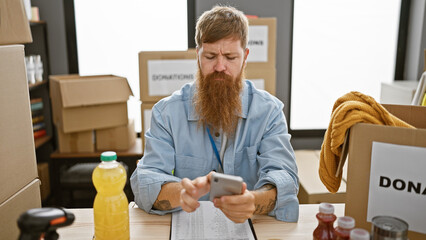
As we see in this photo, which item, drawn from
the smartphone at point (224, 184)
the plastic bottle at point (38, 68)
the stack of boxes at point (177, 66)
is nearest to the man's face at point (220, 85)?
the smartphone at point (224, 184)

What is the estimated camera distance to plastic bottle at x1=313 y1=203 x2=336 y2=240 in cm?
87

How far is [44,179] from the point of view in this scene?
2928 millimetres

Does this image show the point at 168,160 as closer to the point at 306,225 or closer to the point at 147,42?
the point at 306,225

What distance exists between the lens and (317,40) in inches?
126

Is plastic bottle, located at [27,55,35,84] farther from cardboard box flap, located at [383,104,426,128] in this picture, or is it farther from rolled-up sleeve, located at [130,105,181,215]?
cardboard box flap, located at [383,104,426,128]

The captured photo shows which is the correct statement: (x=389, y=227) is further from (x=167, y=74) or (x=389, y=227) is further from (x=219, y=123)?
(x=167, y=74)

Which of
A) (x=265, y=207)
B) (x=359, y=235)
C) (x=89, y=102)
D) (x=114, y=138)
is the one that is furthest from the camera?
(x=114, y=138)

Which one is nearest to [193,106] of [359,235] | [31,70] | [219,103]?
[219,103]

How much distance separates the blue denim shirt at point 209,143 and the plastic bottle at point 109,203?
30 cm

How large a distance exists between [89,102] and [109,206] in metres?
1.74

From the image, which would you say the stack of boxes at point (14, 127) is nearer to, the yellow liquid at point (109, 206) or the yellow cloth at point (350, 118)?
the yellow liquid at point (109, 206)

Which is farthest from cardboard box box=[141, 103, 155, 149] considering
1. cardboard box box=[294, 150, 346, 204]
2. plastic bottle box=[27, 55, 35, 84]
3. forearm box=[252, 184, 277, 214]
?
forearm box=[252, 184, 277, 214]

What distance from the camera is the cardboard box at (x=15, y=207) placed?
102 centimetres

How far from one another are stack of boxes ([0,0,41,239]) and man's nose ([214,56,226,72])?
637 millimetres
